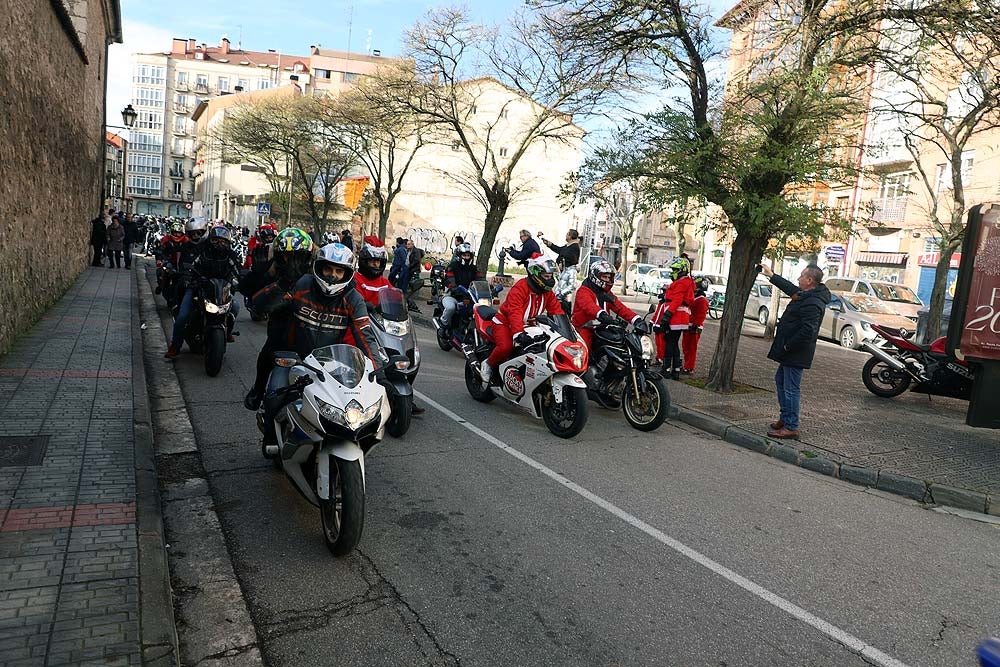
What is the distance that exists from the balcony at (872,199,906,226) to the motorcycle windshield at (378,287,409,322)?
32.9 m

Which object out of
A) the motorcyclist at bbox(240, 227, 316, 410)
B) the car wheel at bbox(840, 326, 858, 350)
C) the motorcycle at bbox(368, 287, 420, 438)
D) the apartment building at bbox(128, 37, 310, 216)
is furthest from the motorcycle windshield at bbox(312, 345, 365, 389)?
the apartment building at bbox(128, 37, 310, 216)

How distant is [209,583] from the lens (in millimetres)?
3938

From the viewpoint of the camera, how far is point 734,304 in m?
10.6

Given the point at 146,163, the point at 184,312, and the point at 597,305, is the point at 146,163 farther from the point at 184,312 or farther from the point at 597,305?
the point at 597,305

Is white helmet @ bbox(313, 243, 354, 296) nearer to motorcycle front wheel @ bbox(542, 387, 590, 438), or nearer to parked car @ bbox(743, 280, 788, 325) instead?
motorcycle front wheel @ bbox(542, 387, 590, 438)

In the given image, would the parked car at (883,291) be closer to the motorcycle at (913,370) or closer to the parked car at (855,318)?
the parked car at (855,318)

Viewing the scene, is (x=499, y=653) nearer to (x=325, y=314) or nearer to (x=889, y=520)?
(x=325, y=314)

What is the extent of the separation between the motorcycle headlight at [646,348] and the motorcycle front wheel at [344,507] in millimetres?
4544

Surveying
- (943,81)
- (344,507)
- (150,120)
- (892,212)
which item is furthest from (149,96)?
(344,507)

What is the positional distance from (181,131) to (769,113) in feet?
361

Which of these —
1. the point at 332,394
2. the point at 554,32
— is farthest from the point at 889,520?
the point at 554,32

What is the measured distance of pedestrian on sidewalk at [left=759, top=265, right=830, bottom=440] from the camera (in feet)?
25.6

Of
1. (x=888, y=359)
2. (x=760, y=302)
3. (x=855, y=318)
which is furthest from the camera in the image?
(x=760, y=302)

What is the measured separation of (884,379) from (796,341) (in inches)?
174
